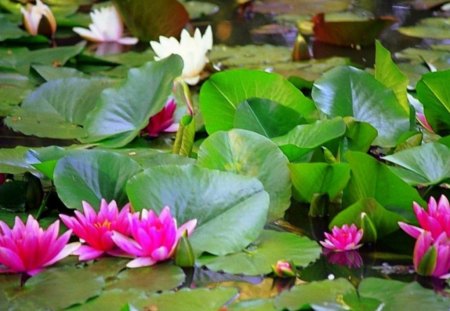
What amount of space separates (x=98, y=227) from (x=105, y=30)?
1540mm

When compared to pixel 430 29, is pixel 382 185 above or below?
above

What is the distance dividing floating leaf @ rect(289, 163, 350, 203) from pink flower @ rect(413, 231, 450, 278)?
20 cm

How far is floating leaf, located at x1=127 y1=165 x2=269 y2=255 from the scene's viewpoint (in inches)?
44.1

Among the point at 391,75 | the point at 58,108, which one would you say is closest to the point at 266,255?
the point at 391,75

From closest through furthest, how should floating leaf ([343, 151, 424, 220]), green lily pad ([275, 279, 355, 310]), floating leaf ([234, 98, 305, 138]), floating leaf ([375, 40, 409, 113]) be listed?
green lily pad ([275, 279, 355, 310]) < floating leaf ([343, 151, 424, 220]) < floating leaf ([234, 98, 305, 138]) < floating leaf ([375, 40, 409, 113])

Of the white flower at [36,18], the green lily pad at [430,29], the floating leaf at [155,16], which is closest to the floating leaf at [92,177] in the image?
the floating leaf at [155,16]

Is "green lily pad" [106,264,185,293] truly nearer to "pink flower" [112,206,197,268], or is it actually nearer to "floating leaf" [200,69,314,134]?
"pink flower" [112,206,197,268]

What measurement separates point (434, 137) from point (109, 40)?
1.35 m

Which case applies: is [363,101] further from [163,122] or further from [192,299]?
[192,299]

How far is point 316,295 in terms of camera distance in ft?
3.26

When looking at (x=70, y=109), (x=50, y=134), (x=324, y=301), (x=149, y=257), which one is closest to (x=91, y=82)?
(x=70, y=109)

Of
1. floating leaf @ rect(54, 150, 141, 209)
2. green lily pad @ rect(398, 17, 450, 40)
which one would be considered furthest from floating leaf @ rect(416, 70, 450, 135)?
green lily pad @ rect(398, 17, 450, 40)

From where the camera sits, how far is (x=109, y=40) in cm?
259

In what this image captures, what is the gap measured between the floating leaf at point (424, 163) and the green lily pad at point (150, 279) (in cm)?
36
